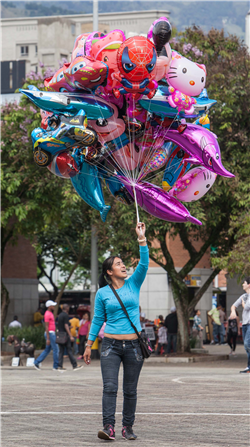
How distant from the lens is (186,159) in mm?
9711

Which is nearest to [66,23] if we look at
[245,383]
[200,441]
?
[245,383]

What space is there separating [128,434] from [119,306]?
1.36 m

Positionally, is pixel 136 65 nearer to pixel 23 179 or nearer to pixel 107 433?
pixel 107 433

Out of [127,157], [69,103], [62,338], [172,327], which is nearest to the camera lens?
[69,103]

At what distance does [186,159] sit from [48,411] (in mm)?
4042

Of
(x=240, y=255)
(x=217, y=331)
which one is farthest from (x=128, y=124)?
(x=217, y=331)

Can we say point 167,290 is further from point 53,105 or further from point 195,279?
point 53,105

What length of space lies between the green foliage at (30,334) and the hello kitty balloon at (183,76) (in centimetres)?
1864

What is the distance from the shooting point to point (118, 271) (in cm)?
782

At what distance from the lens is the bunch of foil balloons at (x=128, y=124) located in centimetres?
891

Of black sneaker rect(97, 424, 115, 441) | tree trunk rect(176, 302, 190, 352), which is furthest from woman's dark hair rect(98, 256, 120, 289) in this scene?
tree trunk rect(176, 302, 190, 352)

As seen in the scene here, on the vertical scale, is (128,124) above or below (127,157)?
Result: above

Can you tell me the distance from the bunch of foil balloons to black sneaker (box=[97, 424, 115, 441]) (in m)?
2.94

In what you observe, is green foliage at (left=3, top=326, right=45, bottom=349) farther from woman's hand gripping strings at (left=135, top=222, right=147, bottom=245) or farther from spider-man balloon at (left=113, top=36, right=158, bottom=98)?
woman's hand gripping strings at (left=135, top=222, right=147, bottom=245)
